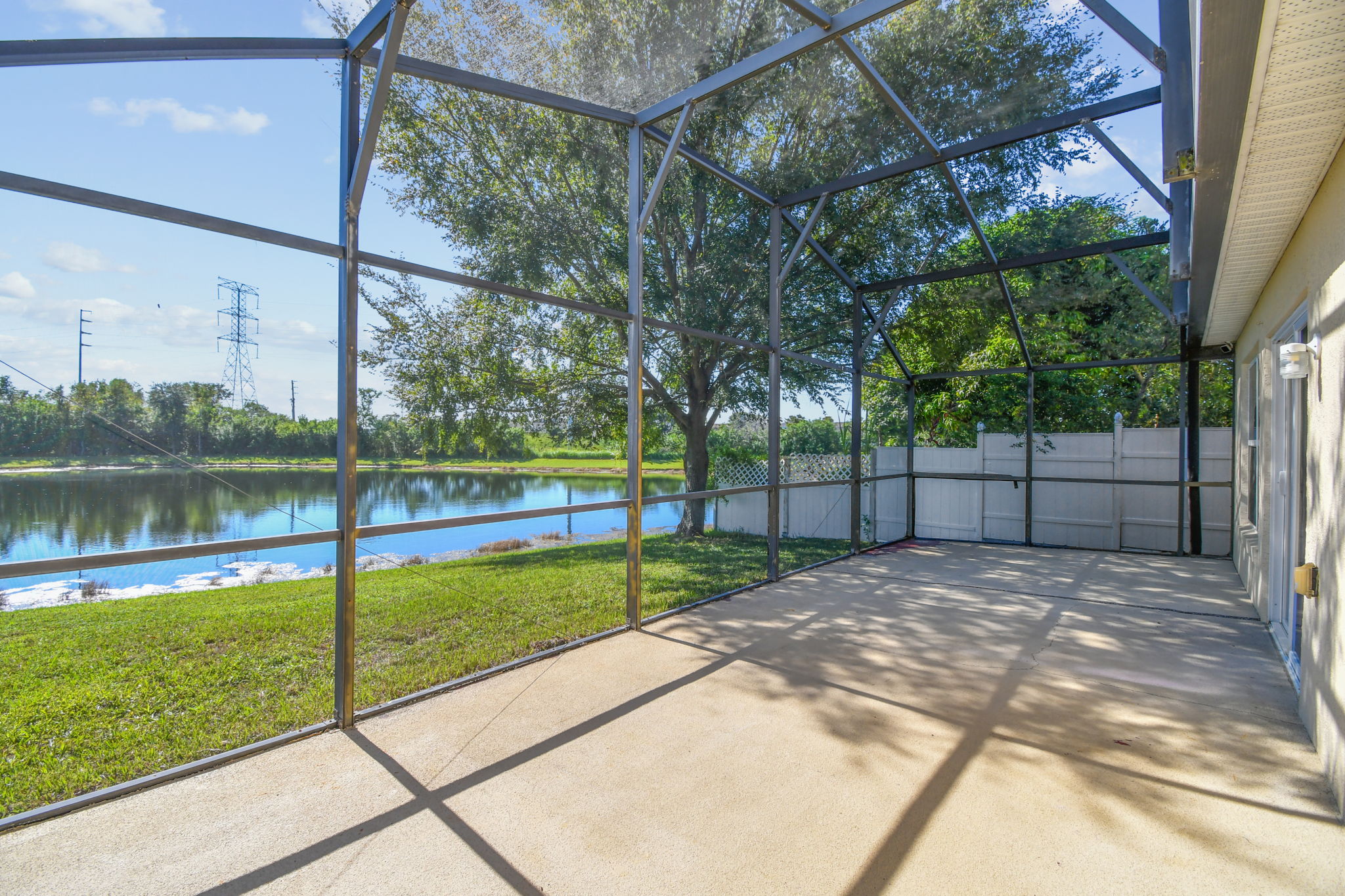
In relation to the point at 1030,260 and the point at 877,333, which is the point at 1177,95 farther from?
the point at 877,333

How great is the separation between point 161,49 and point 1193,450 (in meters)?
8.97

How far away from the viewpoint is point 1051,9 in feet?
15.2

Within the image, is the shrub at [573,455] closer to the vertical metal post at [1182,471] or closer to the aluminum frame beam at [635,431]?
the aluminum frame beam at [635,431]

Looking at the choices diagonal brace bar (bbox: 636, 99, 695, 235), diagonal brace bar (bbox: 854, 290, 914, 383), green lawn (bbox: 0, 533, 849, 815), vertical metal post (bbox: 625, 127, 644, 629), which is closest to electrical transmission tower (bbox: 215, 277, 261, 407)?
green lawn (bbox: 0, 533, 849, 815)

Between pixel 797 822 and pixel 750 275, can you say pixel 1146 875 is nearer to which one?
pixel 797 822

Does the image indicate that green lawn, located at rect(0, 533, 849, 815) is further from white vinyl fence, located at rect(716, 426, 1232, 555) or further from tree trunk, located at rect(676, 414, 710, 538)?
white vinyl fence, located at rect(716, 426, 1232, 555)

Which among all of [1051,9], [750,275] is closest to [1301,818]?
[1051,9]

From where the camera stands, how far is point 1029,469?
25.9ft

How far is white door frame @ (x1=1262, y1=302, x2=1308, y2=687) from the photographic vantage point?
10.3 ft

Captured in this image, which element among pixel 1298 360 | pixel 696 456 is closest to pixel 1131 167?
pixel 1298 360

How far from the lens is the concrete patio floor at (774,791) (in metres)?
1.75

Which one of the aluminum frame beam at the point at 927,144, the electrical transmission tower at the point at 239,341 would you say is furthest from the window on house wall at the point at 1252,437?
the electrical transmission tower at the point at 239,341

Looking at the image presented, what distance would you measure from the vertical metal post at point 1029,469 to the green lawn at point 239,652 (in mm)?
4026

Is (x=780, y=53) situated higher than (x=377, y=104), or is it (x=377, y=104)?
(x=780, y=53)
